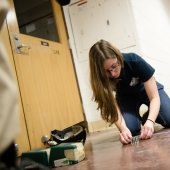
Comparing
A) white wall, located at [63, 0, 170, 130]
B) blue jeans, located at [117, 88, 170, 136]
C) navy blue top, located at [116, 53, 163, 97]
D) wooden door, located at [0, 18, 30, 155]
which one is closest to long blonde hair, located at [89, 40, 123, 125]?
navy blue top, located at [116, 53, 163, 97]

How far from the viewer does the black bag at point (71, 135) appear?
1701mm

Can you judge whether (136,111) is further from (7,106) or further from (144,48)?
(7,106)

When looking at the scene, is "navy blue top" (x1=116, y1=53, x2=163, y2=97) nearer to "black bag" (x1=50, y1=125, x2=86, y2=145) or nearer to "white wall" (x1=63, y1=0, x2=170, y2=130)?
"black bag" (x1=50, y1=125, x2=86, y2=145)

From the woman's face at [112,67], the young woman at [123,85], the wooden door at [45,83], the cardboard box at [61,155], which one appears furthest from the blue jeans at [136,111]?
the cardboard box at [61,155]

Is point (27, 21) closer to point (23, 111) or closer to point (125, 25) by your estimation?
point (125, 25)

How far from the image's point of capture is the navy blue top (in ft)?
5.77

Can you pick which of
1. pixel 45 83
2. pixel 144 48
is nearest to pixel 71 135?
pixel 45 83

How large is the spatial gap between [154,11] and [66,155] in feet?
8.64

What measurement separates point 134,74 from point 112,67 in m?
0.26

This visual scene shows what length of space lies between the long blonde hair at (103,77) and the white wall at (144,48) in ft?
3.90

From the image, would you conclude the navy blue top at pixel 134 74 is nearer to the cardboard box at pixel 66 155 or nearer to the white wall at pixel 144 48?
the cardboard box at pixel 66 155

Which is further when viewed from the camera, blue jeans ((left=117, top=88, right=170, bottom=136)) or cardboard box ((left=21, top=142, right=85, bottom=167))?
blue jeans ((left=117, top=88, right=170, bottom=136))

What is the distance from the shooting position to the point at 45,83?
2.41 metres

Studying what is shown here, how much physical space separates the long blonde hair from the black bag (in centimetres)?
17
